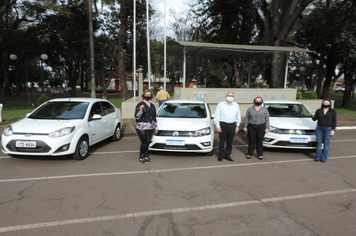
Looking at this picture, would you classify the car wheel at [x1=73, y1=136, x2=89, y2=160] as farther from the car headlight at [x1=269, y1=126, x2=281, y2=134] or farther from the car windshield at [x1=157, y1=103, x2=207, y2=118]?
the car headlight at [x1=269, y1=126, x2=281, y2=134]

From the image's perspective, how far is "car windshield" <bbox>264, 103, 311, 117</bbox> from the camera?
790cm

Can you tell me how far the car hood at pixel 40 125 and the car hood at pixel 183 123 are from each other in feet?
7.27

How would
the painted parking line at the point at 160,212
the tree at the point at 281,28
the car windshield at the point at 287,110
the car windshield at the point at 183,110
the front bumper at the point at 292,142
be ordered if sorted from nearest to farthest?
the painted parking line at the point at 160,212
the front bumper at the point at 292,142
the car windshield at the point at 183,110
the car windshield at the point at 287,110
the tree at the point at 281,28

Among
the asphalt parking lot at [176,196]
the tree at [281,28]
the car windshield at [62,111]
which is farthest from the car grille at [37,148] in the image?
the tree at [281,28]

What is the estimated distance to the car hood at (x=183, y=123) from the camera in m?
6.19

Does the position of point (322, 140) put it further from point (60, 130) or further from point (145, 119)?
point (60, 130)

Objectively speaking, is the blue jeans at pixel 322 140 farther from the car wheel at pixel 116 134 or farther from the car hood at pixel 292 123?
the car wheel at pixel 116 134

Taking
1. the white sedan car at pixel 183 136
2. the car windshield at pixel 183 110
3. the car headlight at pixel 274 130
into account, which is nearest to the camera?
the white sedan car at pixel 183 136

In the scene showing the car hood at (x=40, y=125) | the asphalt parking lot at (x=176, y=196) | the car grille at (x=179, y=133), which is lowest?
the asphalt parking lot at (x=176, y=196)

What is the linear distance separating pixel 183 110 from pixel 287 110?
11.8ft

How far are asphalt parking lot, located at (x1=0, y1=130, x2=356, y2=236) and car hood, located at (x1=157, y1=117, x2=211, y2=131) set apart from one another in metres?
0.85

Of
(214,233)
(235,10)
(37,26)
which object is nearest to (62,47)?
(37,26)

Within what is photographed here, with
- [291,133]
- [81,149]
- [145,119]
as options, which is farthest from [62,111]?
[291,133]

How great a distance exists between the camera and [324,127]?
6.12m
